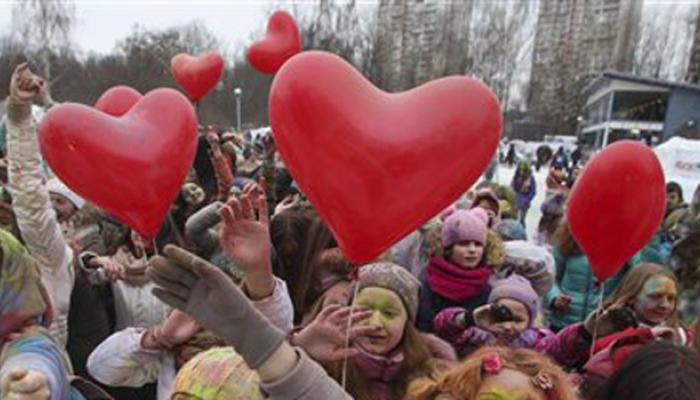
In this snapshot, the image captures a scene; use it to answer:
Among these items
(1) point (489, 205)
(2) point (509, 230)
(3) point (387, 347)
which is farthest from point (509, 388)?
(1) point (489, 205)

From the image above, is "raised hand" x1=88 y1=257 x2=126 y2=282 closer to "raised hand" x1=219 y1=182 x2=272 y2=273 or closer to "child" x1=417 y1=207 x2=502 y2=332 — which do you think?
"raised hand" x1=219 y1=182 x2=272 y2=273

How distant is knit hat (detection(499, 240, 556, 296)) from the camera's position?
3.17 metres

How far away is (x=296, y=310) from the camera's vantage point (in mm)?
2562

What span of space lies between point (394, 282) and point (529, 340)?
0.76 meters

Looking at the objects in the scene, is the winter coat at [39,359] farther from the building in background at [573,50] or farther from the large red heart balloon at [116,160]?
the building in background at [573,50]

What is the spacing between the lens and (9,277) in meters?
1.45

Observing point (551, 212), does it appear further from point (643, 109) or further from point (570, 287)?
point (643, 109)

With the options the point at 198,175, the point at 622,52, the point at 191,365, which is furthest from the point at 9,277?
the point at 622,52

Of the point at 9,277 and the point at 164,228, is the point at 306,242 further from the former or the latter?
the point at 9,277

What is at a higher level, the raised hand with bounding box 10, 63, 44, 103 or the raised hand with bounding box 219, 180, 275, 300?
the raised hand with bounding box 10, 63, 44, 103

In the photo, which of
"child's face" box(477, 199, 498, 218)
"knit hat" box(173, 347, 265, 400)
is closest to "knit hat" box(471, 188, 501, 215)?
"child's face" box(477, 199, 498, 218)

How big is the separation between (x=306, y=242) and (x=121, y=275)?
81 cm

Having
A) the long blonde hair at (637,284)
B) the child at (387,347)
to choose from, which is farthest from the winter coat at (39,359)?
the long blonde hair at (637,284)

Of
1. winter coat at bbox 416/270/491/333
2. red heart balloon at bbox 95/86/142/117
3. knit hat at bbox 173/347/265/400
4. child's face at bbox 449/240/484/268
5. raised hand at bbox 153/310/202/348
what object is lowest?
winter coat at bbox 416/270/491/333
